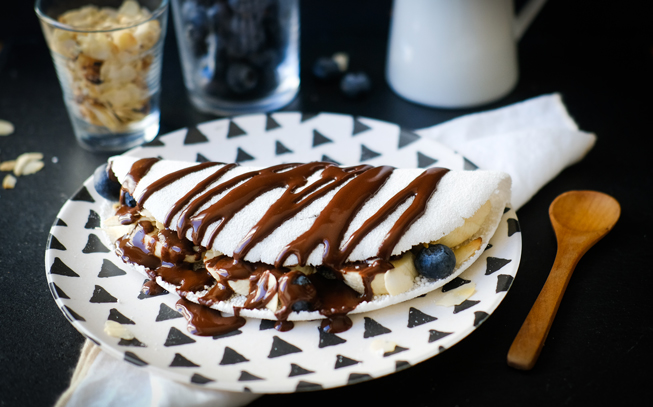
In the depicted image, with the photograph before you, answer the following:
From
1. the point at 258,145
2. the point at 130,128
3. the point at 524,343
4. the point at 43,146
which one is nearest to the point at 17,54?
the point at 43,146

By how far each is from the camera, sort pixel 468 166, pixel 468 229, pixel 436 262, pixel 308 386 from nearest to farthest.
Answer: pixel 308 386
pixel 436 262
pixel 468 229
pixel 468 166

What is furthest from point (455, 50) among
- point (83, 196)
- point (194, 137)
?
point (83, 196)

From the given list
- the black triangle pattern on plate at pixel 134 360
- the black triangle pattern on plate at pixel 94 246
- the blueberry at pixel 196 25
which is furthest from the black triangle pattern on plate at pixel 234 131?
the black triangle pattern on plate at pixel 134 360

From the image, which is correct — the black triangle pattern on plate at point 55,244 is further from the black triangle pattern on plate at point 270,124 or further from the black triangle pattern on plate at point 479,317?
the black triangle pattern on plate at point 479,317

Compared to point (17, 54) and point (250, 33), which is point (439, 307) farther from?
point (17, 54)

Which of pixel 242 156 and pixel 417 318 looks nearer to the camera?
pixel 417 318

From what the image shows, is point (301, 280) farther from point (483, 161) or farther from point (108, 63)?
point (108, 63)
